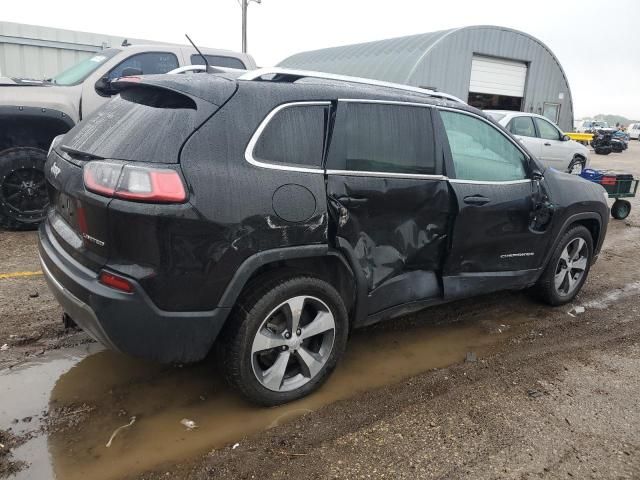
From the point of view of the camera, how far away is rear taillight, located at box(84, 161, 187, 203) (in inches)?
90.4

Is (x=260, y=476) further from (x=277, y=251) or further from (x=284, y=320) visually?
(x=277, y=251)

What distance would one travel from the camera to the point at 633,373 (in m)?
3.52

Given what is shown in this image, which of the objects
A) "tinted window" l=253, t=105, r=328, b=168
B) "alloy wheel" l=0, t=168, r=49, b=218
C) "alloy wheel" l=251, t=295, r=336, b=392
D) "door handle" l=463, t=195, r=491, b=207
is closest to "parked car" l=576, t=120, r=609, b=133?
"door handle" l=463, t=195, r=491, b=207

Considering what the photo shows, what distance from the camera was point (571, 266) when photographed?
459cm

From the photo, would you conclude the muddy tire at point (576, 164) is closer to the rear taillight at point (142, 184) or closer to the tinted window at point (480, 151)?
the tinted window at point (480, 151)

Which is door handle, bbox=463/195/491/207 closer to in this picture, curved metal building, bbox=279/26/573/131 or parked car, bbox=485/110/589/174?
parked car, bbox=485/110/589/174

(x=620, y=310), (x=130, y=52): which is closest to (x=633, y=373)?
(x=620, y=310)

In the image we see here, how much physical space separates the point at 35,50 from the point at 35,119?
461 inches

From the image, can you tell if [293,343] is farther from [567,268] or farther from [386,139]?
[567,268]

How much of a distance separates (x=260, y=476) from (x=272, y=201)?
1.34m

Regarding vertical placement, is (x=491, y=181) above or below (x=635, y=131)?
above

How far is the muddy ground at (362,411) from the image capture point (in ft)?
8.04

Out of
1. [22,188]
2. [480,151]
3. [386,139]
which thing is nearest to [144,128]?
[386,139]

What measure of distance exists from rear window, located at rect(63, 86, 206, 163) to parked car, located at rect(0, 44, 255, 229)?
3.12 metres
